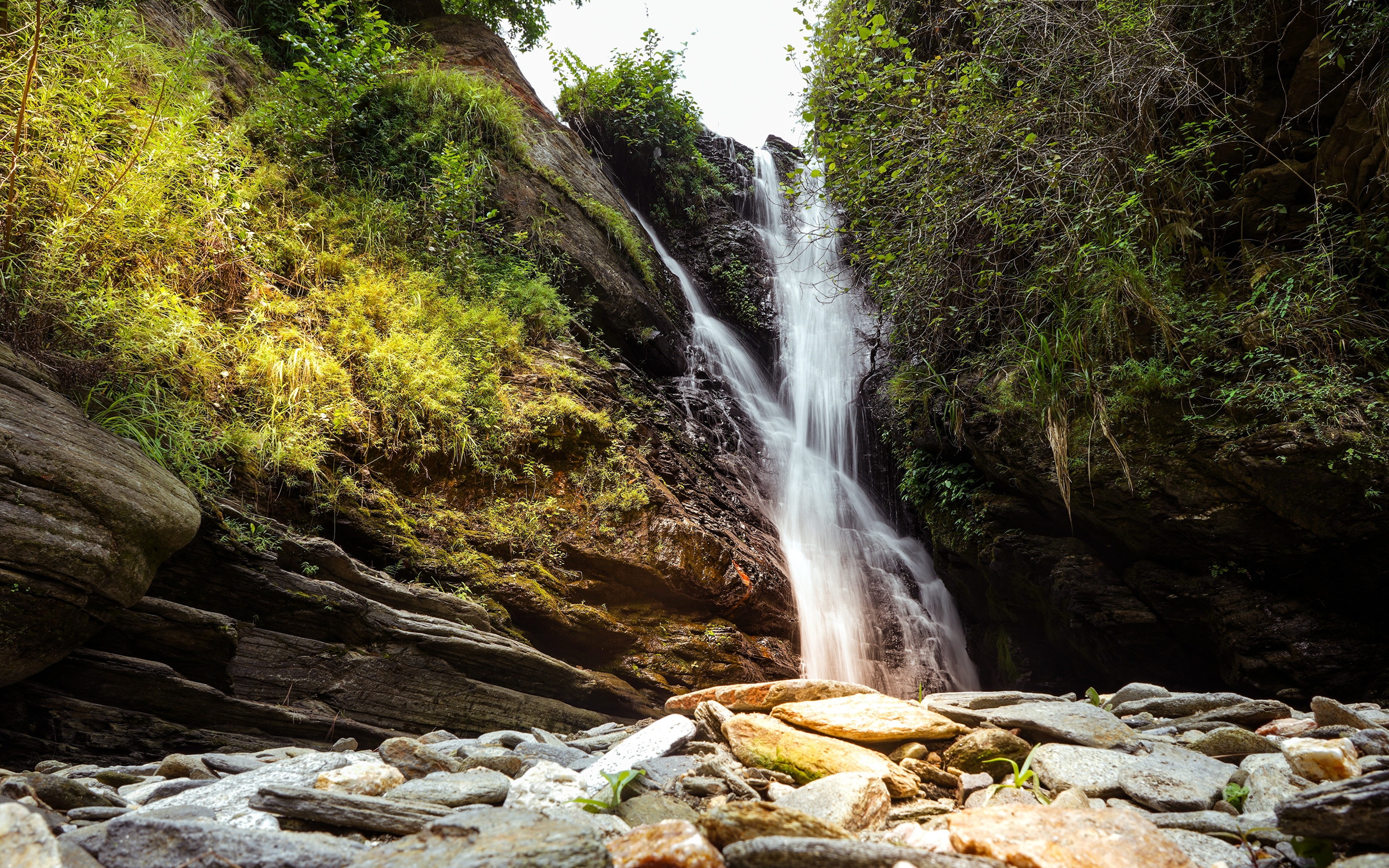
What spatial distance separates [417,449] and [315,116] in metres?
4.15

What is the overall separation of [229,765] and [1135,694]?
527cm

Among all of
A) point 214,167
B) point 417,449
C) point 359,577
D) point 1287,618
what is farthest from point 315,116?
point 1287,618

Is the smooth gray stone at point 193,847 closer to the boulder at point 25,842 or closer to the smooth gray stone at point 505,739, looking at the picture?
the boulder at point 25,842

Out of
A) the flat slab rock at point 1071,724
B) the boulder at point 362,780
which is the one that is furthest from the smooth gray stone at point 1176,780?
the boulder at point 362,780

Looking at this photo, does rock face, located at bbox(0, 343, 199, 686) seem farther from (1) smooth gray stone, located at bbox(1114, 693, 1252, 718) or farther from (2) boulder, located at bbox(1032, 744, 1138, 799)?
(1) smooth gray stone, located at bbox(1114, 693, 1252, 718)

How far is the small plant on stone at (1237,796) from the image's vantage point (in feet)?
7.41

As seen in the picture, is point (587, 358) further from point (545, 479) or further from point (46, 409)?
point (46, 409)

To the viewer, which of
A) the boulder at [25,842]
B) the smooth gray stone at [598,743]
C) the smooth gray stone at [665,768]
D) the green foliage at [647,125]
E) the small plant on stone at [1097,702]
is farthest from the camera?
the green foliage at [647,125]

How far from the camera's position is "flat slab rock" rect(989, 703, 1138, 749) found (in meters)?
2.89

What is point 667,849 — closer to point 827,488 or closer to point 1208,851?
point 1208,851

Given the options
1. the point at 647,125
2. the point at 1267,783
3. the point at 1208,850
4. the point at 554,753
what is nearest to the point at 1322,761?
the point at 1267,783

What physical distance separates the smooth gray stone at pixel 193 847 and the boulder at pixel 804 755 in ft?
6.00

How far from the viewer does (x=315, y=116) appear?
627cm

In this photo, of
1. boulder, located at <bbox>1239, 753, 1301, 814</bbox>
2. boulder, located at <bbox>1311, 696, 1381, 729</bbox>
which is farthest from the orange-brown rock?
boulder, located at <bbox>1311, 696, 1381, 729</bbox>
